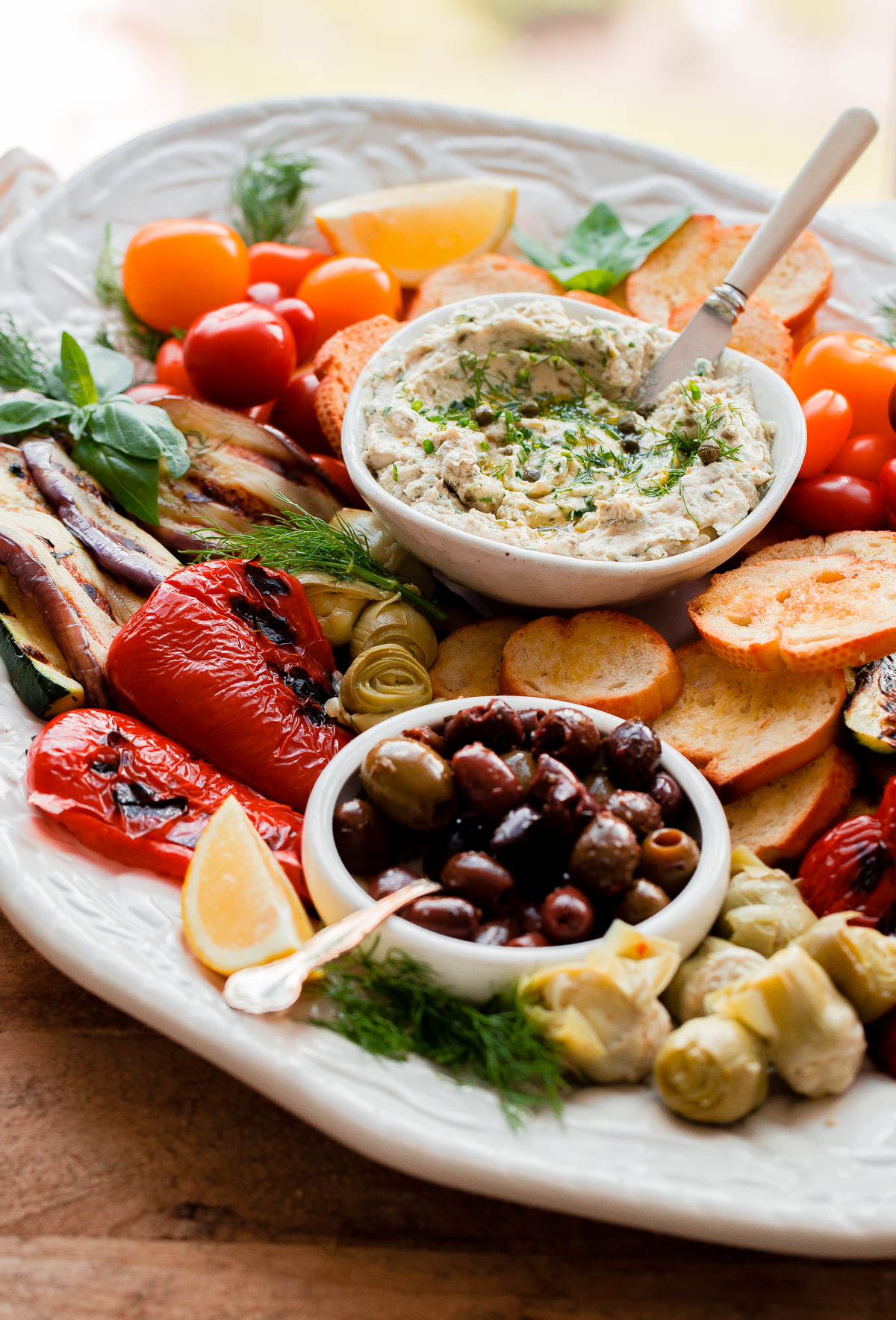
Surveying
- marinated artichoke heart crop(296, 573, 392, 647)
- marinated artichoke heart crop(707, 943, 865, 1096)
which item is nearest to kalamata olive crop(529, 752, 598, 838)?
marinated artichoke heart crop(707, 943, 865, 1096)

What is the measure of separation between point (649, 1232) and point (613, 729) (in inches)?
36.0

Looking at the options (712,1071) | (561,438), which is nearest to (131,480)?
(561,438)

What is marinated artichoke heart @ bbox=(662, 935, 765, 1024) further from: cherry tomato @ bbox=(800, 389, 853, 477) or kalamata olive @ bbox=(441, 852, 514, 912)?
cherry tomato @ bbox=(800, 389, 853, 477)

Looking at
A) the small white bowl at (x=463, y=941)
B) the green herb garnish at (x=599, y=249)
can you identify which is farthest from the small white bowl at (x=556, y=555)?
the green herb garnish at (x=599, y=249)

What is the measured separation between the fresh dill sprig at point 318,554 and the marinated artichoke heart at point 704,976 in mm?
1212

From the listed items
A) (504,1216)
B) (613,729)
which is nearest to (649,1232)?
(504,1216)

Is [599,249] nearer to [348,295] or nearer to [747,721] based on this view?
[348,295]

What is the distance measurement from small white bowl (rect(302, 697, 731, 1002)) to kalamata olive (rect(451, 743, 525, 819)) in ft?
0.70

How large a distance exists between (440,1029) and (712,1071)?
473 mm

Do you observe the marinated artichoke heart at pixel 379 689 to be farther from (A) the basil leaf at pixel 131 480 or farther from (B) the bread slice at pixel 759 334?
(B) the bread slice at pixel 759 334

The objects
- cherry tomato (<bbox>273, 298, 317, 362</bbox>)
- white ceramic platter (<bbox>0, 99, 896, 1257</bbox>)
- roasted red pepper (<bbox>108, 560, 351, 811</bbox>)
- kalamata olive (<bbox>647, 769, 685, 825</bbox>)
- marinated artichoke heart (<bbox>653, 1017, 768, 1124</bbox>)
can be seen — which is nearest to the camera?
white ceramic platter (<bbox>0, 99, 896, 1257</bbox>)

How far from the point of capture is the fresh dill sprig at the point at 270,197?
14.2 feet

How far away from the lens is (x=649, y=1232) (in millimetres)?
1815

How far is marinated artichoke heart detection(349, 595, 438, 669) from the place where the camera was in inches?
110
